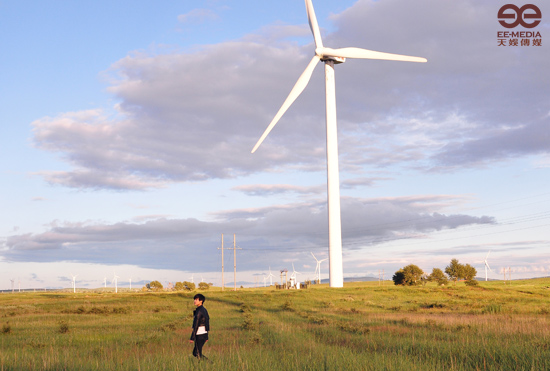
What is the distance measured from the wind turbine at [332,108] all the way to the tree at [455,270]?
8082cm

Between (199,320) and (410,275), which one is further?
(410,275)

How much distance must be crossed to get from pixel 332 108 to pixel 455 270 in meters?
87.1

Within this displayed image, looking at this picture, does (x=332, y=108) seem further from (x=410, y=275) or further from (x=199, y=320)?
(x=410, y=275)

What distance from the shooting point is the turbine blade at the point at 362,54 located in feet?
226

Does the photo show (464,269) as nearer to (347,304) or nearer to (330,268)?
(330,268)

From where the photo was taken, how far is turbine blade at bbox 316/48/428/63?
68.8 meters

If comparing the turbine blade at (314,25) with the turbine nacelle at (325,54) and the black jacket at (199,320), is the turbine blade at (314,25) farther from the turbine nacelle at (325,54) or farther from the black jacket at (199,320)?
the black jacket at (199,320)

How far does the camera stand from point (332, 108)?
71875 millimetres

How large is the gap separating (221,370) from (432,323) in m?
19.4

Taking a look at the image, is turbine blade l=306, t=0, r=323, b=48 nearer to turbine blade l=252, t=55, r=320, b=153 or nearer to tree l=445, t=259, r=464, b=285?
turbine blade l=252, t=55, r=320, b=153

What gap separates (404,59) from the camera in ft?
226

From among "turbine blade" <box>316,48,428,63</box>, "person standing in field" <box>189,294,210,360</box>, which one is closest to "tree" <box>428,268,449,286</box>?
"turbine blade" <box>316,48,428,63</box>

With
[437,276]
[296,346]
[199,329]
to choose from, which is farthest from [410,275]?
[199,329]

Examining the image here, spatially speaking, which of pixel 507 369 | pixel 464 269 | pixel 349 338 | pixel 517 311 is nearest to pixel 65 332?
pixel 349 338
